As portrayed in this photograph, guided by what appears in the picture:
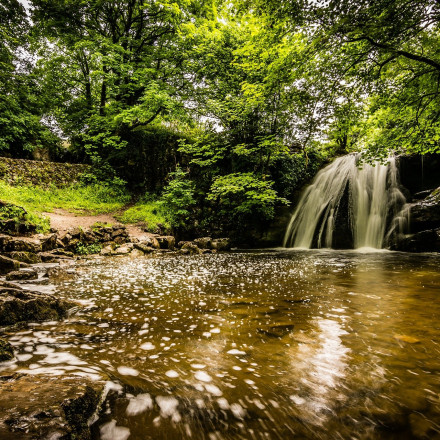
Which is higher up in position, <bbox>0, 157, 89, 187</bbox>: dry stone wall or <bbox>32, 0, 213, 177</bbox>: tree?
<bbox>32, 0, 213, 177</bbox>: tree

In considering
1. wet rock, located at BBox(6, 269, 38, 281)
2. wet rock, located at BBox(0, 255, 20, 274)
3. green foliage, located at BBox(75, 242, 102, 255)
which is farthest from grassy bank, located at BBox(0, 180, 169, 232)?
wet rock, located at BBox(6, 269, 38, 281)

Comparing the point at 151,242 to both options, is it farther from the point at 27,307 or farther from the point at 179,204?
the point at 27,307

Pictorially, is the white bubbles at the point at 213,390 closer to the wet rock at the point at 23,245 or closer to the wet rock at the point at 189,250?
the wet rock at the point at 23,245

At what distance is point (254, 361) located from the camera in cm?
184

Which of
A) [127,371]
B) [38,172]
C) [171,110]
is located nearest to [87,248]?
[127,371]

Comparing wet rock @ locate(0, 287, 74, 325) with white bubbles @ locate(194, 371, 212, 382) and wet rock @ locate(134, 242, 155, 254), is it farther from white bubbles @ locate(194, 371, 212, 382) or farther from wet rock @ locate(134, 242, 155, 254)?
wet rock @ locate(134, 242, 155, 254)

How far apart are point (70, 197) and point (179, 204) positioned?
22.3ft

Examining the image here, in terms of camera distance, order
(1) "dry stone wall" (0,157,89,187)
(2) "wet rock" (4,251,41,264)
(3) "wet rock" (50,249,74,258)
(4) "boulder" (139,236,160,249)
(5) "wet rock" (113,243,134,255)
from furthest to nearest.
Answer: (1) "dry stone wall" (0,157,89,187)
(4) "boulder" (139,236,160,249)
(5) "wet rock" (113,243,134,255)
(3) "wet rock" (50,249,74,258)
(2) "wet rock" (4,251,41,264)

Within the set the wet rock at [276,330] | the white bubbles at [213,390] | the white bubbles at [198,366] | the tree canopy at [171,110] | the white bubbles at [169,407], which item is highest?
the tree canopy at [171,110]

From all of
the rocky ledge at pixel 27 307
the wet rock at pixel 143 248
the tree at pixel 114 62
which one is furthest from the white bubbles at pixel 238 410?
the tree at pixel 114 62

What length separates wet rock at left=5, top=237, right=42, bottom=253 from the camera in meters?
6.74

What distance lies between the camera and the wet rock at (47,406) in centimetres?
94

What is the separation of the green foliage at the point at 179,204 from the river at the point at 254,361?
952cm

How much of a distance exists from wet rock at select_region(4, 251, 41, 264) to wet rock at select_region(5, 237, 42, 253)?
382mm
